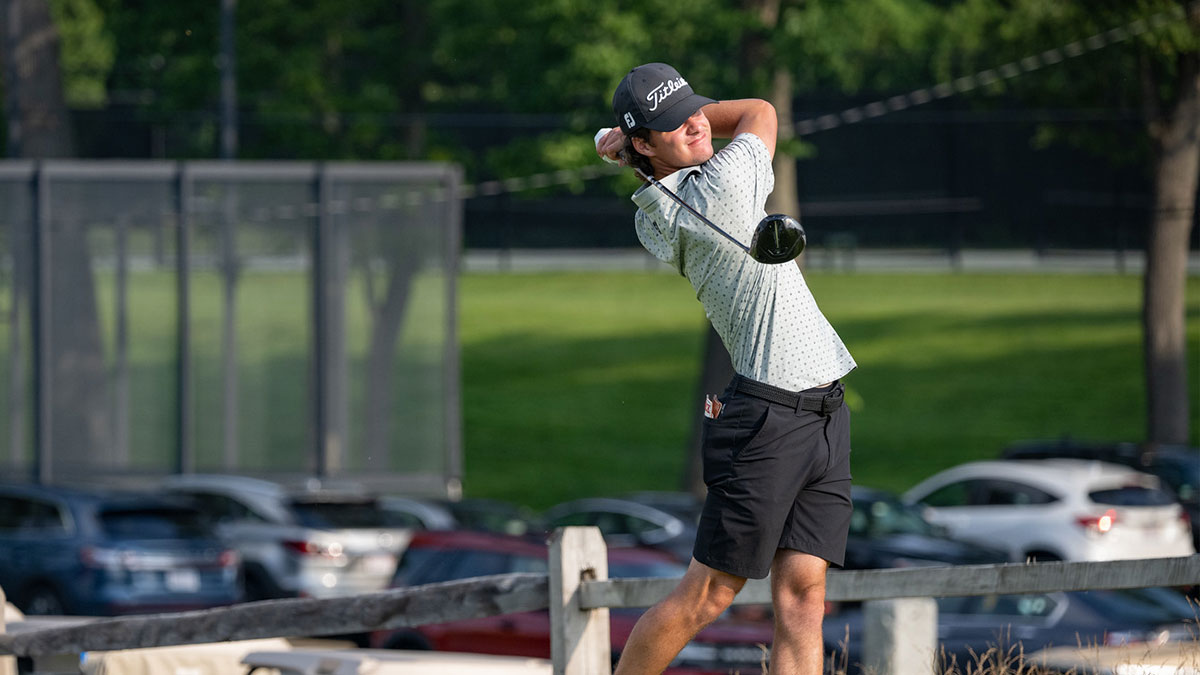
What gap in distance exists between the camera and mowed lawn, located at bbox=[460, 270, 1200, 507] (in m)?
36.7

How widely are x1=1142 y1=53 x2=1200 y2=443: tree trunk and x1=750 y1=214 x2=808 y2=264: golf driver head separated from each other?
2375 cm

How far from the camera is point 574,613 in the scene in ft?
16.5

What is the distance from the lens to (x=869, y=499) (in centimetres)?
1980

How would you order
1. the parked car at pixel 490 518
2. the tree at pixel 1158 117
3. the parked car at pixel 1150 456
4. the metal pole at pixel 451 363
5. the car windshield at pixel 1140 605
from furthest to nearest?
the tree at pixel 1158 117 < the metal pole at pixel 451 363 < the parked car at pixel 1150 456 < the parked car at pixel 490 518 < the car windshield at pixel 1140 605

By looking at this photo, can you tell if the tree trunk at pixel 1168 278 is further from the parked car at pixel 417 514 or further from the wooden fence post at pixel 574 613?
the wooden fence post at pixel 574 613

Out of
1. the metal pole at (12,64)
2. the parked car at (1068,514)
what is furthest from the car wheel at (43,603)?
the metal pole at (12,64)

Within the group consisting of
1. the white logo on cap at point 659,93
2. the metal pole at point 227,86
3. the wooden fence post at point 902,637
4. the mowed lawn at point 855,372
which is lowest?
the mowed lawn at point 855,372

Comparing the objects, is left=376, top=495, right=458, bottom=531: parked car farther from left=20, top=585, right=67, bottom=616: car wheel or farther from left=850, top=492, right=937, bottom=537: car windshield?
left=850, top=492, right=937, bottom=537: car windshield

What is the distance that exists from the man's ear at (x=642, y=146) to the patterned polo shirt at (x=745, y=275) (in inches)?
3.3

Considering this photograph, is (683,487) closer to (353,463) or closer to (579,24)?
(353,463)

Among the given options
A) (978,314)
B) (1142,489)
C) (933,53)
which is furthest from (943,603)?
(933,53)

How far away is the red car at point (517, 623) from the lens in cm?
1082

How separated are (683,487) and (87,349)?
30.4 ft

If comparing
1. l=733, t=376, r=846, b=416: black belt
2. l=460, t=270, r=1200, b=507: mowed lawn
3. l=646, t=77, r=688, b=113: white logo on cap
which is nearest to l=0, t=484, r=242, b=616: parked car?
l=733, t=376, r=846, b=416: black belt
